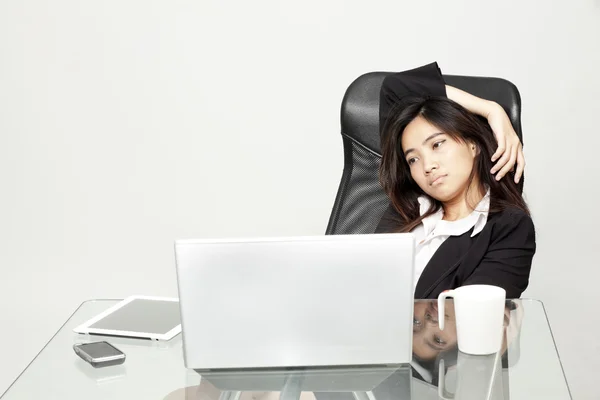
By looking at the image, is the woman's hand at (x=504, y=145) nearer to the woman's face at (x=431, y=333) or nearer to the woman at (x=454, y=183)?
the woman at (x=454, y=183)

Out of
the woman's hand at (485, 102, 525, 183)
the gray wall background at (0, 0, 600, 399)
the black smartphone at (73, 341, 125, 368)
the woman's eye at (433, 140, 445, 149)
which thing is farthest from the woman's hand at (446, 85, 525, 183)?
the gray wall background at (0, 0, 600, 399)

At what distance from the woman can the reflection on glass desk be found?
1.72 feet

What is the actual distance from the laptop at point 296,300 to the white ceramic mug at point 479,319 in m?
0.10

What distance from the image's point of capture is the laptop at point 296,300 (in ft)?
3.96

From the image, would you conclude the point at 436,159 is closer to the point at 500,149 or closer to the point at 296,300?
the point at 500,149

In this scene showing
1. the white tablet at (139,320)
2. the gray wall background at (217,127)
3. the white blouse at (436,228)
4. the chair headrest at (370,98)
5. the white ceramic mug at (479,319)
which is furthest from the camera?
the gray wall background at (217,127)

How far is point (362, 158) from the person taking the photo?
2168 mm

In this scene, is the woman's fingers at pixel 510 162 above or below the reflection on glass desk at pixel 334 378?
above

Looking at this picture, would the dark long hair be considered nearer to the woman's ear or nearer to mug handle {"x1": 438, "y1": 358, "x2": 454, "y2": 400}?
the woman's ear

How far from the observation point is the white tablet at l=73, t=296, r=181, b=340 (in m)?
1.46

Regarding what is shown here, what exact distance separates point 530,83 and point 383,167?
1252 millimetres

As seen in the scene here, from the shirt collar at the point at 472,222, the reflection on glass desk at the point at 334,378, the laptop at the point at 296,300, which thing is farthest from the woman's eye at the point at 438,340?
the shirt collar at the point at 472,222

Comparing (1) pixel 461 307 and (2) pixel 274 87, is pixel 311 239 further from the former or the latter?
(2) pixel 274 87

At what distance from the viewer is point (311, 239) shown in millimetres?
1202
